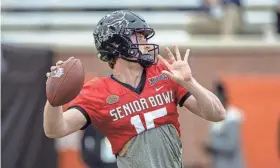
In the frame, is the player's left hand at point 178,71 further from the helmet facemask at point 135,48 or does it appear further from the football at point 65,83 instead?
the football at point 65,83

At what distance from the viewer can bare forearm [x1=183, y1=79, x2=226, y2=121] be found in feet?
14.2

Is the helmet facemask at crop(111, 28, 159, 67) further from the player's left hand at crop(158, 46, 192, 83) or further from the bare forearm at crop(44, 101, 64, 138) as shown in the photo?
the bare forearm at crop(44, 101, 64, 138)

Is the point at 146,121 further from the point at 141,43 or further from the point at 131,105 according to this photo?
the point at 141,43

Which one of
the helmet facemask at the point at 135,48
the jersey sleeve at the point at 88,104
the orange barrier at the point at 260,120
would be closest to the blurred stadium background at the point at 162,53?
the orange barrier at the point at 260,120

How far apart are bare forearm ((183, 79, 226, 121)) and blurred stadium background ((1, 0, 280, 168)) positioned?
468 cm

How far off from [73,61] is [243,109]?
6.69 metres

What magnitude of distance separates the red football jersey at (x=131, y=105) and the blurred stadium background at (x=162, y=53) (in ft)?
14.3

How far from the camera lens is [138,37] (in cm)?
455

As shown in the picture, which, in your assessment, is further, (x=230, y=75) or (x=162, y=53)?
(x=230, y=75)

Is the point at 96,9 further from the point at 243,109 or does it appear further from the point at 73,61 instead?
the point at 73,61

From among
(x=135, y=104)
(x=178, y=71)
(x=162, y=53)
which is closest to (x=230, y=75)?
(x=162, y=53)

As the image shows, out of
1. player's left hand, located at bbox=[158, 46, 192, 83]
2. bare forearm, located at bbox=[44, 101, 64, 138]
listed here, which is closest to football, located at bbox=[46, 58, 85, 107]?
bare forearm, located at bbox=[44, 101, 64, 138]

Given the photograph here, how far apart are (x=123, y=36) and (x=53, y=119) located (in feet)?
1.88

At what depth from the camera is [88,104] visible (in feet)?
15.0
